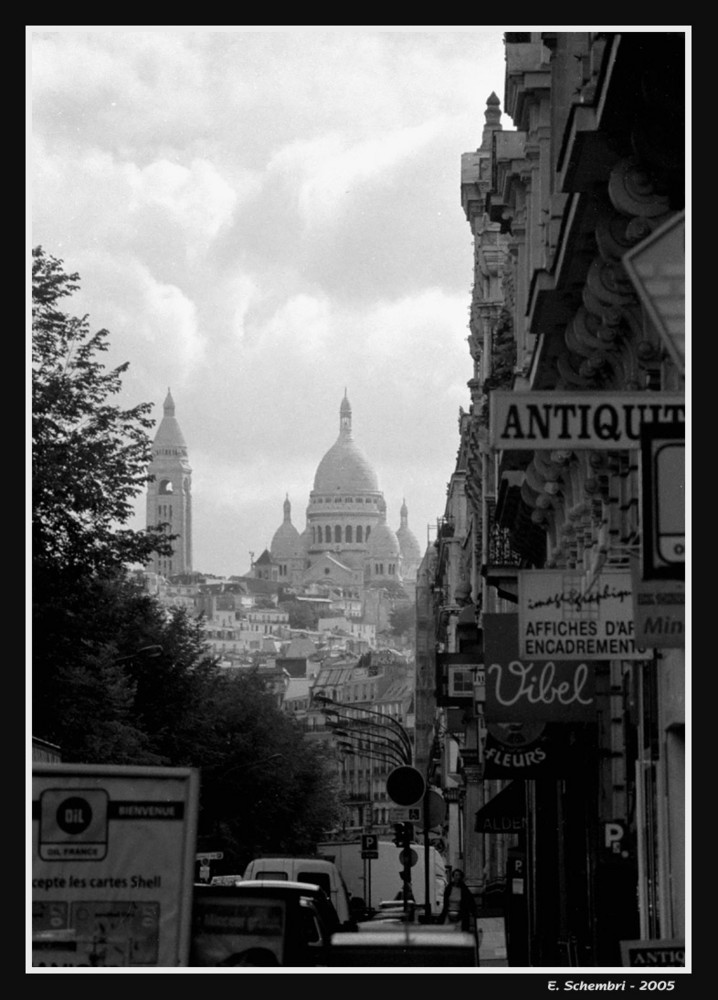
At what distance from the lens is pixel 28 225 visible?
1430 centimetres

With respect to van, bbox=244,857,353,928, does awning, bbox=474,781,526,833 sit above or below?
above

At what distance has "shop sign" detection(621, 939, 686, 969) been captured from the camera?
12.9 m

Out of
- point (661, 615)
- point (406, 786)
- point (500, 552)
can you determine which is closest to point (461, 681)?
point (500, 552)

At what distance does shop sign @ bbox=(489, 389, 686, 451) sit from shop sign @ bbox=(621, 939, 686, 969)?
2.75m

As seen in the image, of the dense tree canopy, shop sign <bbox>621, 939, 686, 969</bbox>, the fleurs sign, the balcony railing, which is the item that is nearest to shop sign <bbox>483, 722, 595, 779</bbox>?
the fleurs sign

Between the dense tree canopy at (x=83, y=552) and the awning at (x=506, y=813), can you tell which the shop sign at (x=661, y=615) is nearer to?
the dense tree canopy at (x=83, y=552)

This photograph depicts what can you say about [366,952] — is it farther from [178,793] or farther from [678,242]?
[678,242]

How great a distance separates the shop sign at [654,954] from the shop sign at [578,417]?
2753 mm

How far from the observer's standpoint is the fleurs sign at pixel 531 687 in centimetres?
2273

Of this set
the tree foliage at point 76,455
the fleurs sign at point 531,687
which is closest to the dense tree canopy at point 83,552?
the tree foliage at point 76,455

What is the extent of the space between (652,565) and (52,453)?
2743cm

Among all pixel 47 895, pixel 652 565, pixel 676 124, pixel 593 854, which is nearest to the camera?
pixel 652 565

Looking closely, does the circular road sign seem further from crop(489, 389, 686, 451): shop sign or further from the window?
the window
